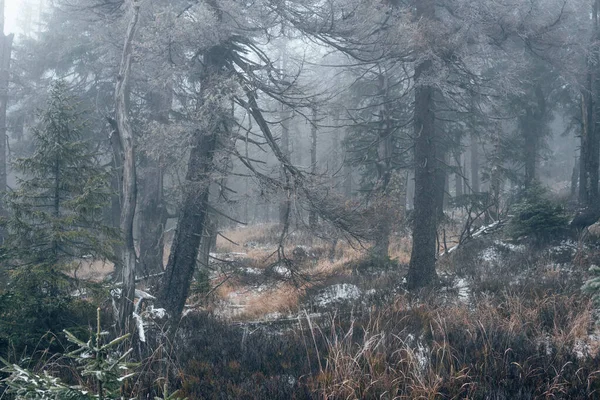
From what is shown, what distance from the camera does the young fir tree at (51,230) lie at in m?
6.93

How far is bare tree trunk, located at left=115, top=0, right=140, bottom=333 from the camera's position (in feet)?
28.2

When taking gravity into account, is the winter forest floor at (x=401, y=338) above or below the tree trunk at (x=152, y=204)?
below

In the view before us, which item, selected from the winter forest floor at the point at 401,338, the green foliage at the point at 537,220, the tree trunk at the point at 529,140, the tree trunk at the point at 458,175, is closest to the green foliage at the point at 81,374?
the winter forest floor at the point at 401,338

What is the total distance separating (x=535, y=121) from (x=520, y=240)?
1082 centimetres

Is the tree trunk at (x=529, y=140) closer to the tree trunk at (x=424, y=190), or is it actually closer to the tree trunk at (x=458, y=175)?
the tree trunk at (x=458, y=175)

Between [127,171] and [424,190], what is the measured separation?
20.2ft

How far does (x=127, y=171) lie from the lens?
902 cm

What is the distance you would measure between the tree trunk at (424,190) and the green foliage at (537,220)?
403cm

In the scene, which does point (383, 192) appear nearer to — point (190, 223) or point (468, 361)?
point (190, 223)

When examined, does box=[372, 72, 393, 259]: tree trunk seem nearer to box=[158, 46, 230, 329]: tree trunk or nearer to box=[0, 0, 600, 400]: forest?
box=[0, 0, 600, 400]: forest

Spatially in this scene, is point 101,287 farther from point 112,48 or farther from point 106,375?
point 112,48

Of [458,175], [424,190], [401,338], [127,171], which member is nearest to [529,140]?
[458,175]

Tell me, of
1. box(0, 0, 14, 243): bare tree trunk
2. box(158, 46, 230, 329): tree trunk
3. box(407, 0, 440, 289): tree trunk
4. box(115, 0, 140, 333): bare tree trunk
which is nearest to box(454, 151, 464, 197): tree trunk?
box(407, 0, 440, 289): tree trunk

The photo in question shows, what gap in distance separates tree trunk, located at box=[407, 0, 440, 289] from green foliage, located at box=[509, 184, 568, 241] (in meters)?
4.03
